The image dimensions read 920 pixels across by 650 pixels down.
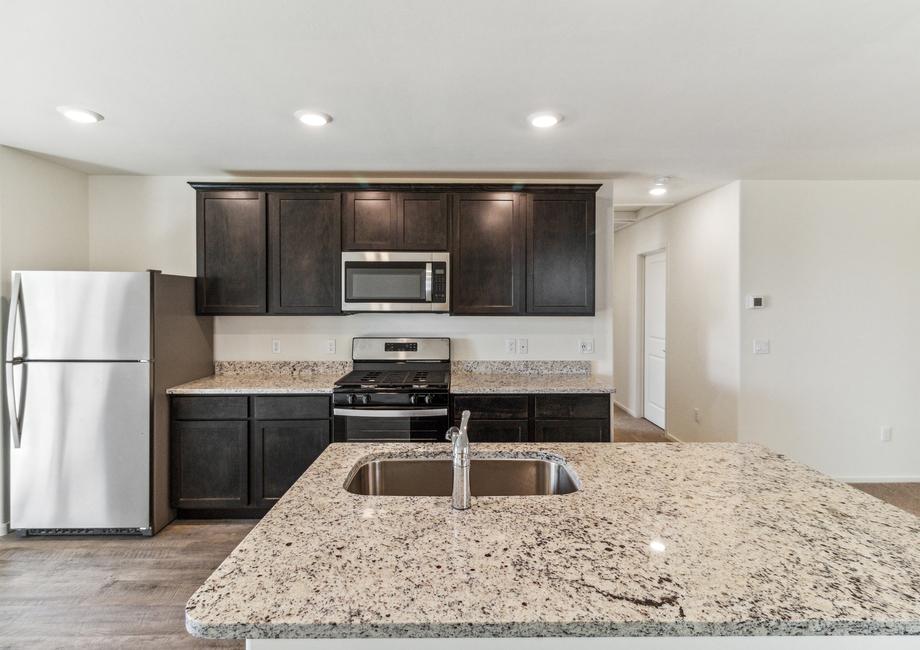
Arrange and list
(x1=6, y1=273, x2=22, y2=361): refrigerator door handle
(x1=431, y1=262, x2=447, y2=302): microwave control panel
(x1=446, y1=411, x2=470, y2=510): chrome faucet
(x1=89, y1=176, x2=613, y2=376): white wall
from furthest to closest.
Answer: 1. (x1=89, y1=176, x2=613, y2=376): white wall
2. (x1=431, y1=262, x2=447, y2=302): microwave control panel
3. (x1=6, y1=273, x2=22, y2=361): refrigerator door handle
4. (x1=446, y1=411, x2=470, y2=510): chrome faucet

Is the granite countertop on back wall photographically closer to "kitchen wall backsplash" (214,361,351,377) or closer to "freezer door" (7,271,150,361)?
"kitchen wall backsplash" (214,361,351,377)

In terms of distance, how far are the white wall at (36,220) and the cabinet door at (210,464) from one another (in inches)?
39.7

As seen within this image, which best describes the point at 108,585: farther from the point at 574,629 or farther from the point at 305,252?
the point at 574,629

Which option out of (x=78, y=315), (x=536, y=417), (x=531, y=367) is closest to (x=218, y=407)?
(x=78, y=315)

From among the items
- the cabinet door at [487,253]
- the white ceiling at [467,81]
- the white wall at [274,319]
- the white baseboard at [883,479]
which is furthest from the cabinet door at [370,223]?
the white baseboard at [883,479]

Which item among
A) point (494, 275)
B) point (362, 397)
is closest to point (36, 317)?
point (362, 397)

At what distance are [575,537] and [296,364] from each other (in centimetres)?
306

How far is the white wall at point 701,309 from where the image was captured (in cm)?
380

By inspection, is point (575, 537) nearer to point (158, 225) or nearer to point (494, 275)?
point (494, 275)

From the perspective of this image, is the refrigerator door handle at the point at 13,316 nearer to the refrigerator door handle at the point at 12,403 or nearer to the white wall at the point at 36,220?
the refrigerator door handle at the point at 12,403

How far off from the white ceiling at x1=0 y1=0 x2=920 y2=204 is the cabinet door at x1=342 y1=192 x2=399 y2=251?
278 millimetres

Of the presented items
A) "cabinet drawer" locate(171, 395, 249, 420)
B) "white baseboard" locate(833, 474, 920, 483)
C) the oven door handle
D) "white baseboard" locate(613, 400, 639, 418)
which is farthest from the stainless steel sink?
"white baseboard" locate(613, 400, 639, 418)

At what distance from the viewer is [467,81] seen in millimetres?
2064

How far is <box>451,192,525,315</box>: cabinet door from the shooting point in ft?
11.1
